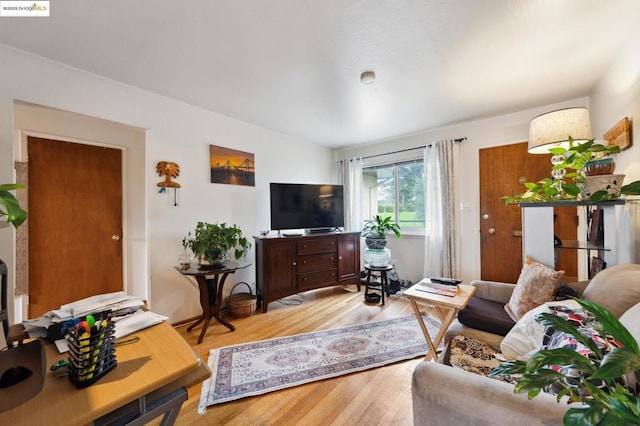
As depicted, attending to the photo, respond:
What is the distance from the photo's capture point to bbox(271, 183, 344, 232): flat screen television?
10.8ft

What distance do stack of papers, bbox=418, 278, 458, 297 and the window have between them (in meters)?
1.83

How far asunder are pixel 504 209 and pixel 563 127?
175 centimetres

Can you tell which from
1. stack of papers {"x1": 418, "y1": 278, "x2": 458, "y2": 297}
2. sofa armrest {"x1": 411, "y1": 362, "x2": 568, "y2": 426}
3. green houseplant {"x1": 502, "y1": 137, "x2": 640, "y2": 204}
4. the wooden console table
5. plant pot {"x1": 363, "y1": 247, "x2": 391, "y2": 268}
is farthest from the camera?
plant pot {"x1": 363, "y1": 247, "x2": 391, "y2": 268}

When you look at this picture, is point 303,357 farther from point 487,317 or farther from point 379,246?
point 379,246

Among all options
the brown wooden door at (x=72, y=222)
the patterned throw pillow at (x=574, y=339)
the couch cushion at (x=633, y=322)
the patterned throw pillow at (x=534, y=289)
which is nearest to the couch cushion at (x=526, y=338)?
the patterned throw pillow at (x=574, y=339)

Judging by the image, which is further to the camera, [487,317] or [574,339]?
[487,317]

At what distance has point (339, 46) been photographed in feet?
5.63

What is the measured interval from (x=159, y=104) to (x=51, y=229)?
170 centimetres

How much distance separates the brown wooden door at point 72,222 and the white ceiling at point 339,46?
3.77ft

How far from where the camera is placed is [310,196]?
3.52 metres

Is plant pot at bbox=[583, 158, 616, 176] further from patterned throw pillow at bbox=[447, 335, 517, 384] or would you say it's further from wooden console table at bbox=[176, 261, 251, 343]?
wooden console table at bbox=[176, 261, 251, 343]

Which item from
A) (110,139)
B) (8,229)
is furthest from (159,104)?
(8,229)

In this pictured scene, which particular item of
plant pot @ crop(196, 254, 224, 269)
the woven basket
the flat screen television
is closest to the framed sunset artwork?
the flat screen television

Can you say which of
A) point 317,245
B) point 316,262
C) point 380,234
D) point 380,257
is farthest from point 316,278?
point 380,234
